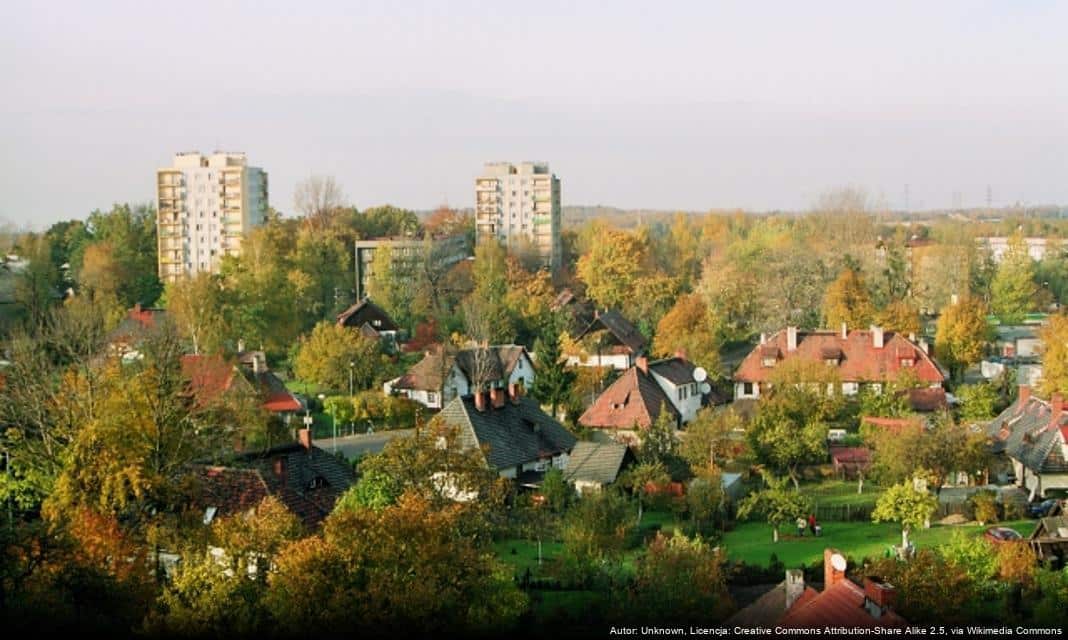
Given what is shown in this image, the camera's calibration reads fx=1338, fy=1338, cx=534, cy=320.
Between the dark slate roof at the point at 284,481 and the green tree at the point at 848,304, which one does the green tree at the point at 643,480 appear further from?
the green tree at the point at 848,304

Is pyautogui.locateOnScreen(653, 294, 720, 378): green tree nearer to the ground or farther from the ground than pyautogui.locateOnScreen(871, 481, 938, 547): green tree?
farther from the ground

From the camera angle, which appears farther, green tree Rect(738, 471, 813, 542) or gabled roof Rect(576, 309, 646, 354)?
gabled roof Rect(576, 309, 646, 354)

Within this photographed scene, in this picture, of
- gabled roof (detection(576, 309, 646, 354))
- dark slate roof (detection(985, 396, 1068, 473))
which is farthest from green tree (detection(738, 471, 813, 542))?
gabled roof (detection(576, 309, 646, 354))

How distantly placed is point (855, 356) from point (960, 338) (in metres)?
3.65

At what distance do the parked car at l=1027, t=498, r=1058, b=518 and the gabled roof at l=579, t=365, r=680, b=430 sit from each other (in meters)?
7.33

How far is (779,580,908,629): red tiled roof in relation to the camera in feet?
34.6

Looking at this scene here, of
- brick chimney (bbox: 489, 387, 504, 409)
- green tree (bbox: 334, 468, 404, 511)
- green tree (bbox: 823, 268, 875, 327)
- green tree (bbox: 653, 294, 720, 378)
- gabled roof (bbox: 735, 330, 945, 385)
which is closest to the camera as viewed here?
green tree (bbox: 334, 468, 404, 511)

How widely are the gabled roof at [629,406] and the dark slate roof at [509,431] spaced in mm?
2924

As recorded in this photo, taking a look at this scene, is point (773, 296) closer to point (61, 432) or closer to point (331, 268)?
point (331, 268)

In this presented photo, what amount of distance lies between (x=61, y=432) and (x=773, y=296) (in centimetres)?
2529

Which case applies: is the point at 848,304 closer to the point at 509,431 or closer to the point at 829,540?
the point at 509,431

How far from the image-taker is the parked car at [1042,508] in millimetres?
19391

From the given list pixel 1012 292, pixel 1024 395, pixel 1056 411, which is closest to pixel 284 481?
pixel 1056 411

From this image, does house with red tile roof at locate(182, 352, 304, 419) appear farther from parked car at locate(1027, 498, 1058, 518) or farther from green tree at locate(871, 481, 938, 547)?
parked car at locate(1027, 498, 1058, 518)
